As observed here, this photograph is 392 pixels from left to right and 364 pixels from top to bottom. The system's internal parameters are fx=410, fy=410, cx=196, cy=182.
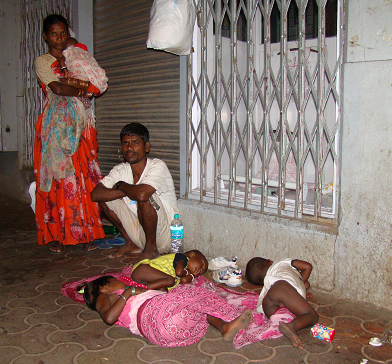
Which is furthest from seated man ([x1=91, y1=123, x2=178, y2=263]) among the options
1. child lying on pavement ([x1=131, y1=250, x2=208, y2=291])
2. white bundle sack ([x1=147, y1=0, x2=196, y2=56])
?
white bundle sack ([x1=147, y1=0, x2=196, y2=56])

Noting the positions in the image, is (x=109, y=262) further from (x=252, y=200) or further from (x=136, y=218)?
(x=252, y=200)

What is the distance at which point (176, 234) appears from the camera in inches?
158

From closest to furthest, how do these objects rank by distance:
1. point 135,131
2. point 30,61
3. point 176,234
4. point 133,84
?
point 135,131 < point 176,234 < point 133,84 < point 30,61

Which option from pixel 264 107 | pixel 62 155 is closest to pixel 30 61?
pixel 62 155

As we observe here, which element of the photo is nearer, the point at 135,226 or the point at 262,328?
the point at 262,328

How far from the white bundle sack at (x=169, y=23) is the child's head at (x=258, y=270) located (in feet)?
6.81

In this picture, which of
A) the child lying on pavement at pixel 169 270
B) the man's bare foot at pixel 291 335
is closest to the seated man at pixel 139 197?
the child lying on pavement at pixel 169 270

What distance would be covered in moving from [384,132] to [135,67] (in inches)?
113

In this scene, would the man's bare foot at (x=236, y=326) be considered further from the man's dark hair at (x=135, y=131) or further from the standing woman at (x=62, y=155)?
the standing woman at (x=62, y=155)

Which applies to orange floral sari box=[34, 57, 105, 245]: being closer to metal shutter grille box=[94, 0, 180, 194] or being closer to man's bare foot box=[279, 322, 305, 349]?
metal shutter grille box=[94, 0, 180, 194]

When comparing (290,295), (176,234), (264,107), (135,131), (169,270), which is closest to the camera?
(290,295)

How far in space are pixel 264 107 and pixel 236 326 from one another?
1861 millimetres

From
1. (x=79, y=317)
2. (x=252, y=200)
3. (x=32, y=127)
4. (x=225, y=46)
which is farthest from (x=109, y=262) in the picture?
(x=32, y=127)

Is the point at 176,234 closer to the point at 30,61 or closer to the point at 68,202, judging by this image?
the point at 68,202
